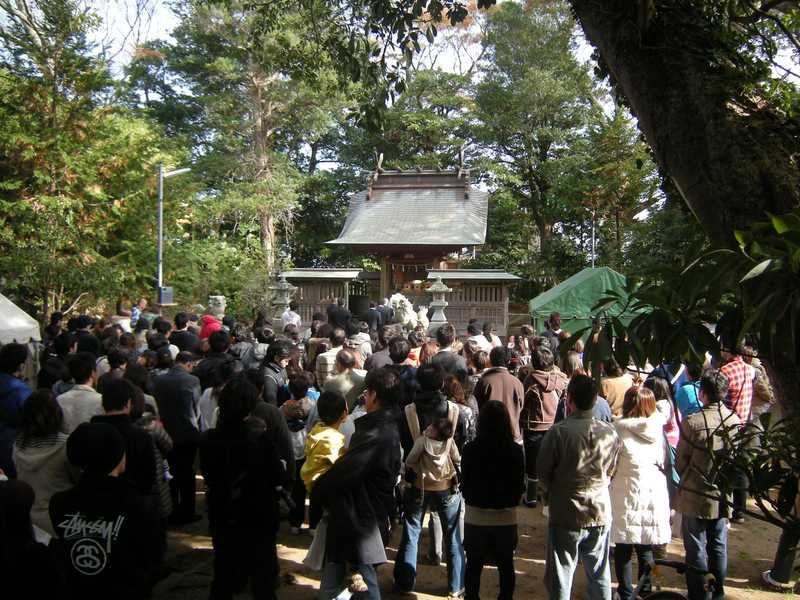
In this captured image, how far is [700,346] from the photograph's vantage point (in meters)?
1.83

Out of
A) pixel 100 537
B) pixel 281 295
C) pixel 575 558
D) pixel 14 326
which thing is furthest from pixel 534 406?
pixel 281 295

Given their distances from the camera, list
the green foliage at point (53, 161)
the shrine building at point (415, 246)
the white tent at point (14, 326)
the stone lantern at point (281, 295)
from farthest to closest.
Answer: the shrine building at point (415, 246)
the stone lantern at point (281, 295)
the green foliage at point (53, 161)
the white tent at point (14, 326)

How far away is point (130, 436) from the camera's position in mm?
3539

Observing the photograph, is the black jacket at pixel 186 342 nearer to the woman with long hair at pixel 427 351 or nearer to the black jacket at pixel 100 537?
the woman with long hair at pixel 427 351

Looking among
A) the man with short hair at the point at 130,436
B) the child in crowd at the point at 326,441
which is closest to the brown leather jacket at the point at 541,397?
the child in crowd at the point at 326,441

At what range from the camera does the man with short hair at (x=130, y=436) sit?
139 inches

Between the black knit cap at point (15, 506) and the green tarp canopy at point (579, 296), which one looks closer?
the black knit cap at point (15, 506)

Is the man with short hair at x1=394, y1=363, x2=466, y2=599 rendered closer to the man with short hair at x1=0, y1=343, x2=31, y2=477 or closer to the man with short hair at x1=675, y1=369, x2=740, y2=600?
the man with short hair at x1=675, y1=369, x2=740, y2=600

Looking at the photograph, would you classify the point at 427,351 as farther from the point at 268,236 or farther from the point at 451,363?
the point at 268,236

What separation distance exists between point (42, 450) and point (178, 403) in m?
1.68

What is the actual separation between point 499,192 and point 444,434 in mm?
20329

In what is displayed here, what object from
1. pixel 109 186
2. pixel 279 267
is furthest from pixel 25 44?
pixel 279 267

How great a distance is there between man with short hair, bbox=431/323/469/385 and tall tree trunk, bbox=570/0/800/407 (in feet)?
9.75

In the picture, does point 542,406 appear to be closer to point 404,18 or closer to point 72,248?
point 404,18
